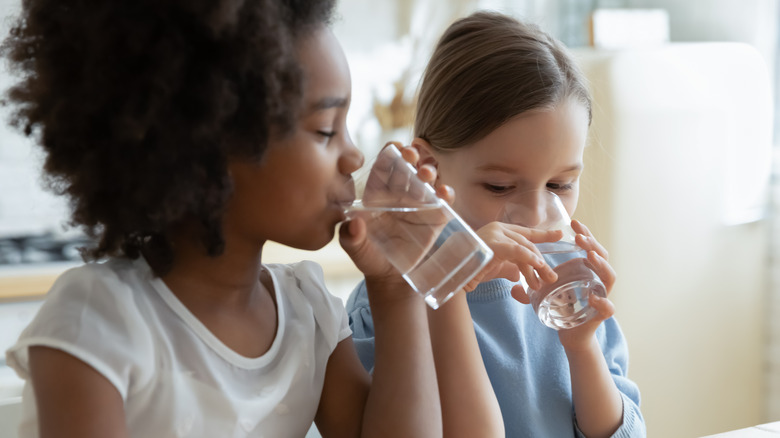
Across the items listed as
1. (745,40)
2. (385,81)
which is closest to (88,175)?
(745,40)

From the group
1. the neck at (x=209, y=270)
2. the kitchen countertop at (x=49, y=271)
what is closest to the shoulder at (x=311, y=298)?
the neck at (x=209, y=270)

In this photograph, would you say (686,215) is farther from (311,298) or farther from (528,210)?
(311,298)

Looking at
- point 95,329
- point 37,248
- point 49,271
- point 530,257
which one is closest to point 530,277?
point 530,257

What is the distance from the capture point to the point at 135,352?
31.8 inches


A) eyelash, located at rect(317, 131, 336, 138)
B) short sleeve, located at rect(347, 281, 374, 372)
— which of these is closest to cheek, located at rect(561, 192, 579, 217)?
short sleeve, located at rect(347, 281, 374, 372)

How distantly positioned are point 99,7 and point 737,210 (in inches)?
87.5

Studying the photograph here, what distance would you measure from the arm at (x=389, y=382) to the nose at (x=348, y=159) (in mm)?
183

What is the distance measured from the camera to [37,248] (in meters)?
3.11

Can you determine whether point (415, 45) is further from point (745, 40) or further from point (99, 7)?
point (99, 7)

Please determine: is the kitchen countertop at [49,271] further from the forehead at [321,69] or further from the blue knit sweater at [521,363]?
the forehead at [321,69]

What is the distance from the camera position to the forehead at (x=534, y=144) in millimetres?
1145

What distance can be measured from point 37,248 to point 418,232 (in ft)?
8.59

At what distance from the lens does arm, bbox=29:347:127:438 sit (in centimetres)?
76

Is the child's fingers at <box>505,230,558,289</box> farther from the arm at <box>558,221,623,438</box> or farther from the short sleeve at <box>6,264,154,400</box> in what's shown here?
the short sleeve at <box>6,264,154,400</box>
